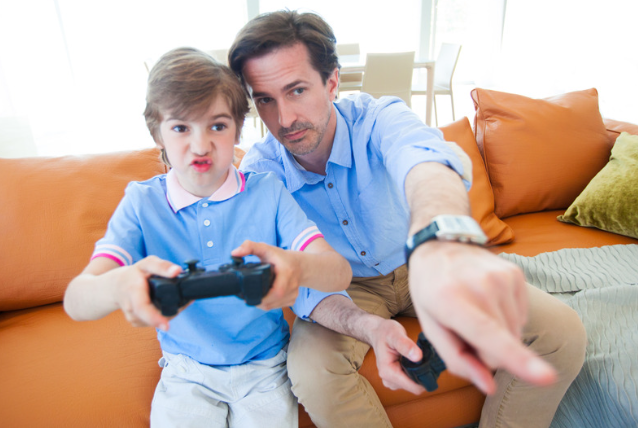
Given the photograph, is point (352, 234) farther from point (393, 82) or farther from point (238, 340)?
point (393, 82)

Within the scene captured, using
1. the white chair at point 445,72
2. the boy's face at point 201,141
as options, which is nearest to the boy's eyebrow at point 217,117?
the boy's face at point 201,141

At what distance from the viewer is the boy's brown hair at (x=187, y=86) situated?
896mm

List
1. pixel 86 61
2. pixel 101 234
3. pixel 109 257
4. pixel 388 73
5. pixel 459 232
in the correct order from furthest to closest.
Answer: pixel 86 61
pixel 388 73
pixel 101 234
pixel 109 257
pixel 459 232

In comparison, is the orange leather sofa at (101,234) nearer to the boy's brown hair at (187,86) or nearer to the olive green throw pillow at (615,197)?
the olive green throw pillow at (615,197)

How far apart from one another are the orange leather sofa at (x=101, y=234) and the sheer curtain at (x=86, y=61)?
7.88 feet

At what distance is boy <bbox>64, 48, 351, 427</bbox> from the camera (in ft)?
2.98

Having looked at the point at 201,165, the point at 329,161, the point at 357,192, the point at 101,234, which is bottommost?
the point at 101,234

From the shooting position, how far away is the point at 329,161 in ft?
4.11

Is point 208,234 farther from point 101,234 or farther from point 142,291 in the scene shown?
point 101,234

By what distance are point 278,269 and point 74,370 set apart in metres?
0.83

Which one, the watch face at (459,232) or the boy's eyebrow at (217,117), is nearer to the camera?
the watch face at (459,232)

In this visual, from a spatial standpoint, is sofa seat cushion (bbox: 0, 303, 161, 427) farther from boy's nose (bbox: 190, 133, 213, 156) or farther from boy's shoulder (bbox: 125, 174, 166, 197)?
boy's nose (bbox: 190, 133, 213, 156)

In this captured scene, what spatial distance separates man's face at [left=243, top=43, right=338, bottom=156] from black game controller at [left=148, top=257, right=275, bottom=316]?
0.67 meters

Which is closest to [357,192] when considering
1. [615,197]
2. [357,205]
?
[357,205]
